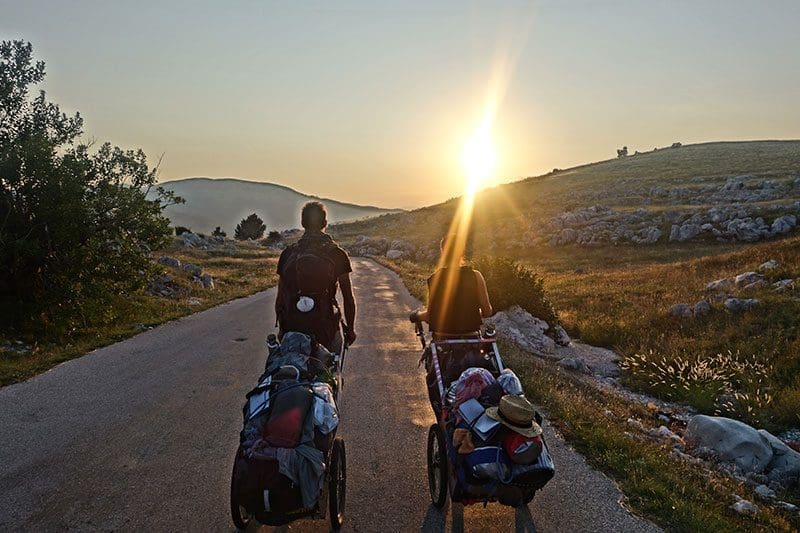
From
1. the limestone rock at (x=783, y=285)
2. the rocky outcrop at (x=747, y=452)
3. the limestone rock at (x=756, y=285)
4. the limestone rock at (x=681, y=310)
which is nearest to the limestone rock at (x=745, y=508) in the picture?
the rocky outcrop at (x=747, y=452)

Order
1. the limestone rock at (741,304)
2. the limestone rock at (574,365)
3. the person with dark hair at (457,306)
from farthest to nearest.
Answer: the limestone rock at (741,304) → the limestone rock at (574,365) → the person with dark hair at (457,306)

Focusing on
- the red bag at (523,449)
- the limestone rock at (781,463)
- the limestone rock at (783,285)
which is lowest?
the limestone rock at (781,463)

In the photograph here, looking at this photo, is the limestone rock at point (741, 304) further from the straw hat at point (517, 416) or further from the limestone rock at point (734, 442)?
the straw hat at point (517, 416)

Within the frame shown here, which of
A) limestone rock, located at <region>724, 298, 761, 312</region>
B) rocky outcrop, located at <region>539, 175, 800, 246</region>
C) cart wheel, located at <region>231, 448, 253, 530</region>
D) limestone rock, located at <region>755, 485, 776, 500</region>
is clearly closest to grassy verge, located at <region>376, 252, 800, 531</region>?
limestone rock, located at <region>755, 485, 776, 500</region>

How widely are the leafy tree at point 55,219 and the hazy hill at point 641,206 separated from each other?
136ft

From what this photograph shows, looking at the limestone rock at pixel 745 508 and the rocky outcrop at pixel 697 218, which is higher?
the rocky outcrop at pixel 697 218

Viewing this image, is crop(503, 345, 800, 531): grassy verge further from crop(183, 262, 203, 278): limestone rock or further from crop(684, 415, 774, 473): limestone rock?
crop(183, 262, 203, 278): limestone rock

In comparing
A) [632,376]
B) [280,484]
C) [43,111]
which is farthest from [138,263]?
[632,376]

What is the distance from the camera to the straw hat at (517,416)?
12.5 ft

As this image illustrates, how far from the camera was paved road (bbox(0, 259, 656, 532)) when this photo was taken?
472 cm

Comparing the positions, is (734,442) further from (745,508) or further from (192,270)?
(192,270)

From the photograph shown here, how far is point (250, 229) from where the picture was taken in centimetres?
9844

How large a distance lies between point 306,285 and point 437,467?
7.65ft

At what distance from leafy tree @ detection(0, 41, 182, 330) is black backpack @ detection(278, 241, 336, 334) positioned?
1043 centimetres
